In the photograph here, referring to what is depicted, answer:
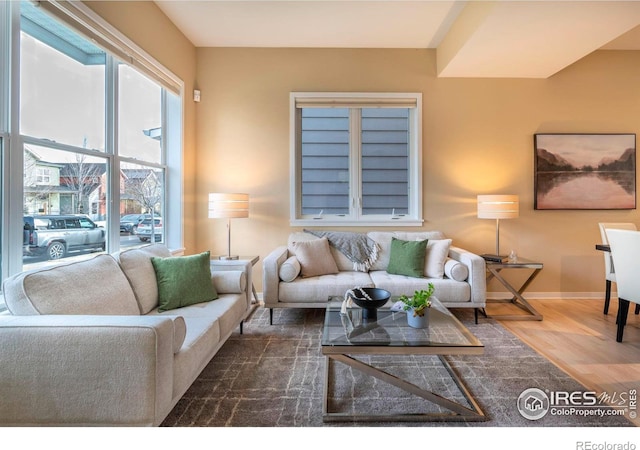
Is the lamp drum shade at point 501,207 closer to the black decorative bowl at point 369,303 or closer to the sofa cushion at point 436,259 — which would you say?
the sofa cushion at point 436,259

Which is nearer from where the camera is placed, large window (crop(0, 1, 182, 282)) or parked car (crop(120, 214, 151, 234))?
large window (crop(0, 1, 182, 282))

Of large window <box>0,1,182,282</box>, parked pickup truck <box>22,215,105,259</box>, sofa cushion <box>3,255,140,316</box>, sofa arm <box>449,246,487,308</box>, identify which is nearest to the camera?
sofa cushion <box>3,255,140,316</box>

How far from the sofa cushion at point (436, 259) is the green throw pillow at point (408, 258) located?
6cm

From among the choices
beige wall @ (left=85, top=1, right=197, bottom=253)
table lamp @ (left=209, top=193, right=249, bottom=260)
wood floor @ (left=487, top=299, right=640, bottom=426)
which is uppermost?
beige wall @ (left=85, top=1, right=197, bottom=253)

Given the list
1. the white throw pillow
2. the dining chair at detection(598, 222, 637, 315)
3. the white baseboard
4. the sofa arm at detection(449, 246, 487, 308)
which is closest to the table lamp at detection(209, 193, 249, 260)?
the white throw pillow

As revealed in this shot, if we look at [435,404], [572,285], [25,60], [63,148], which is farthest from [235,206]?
[572,285]

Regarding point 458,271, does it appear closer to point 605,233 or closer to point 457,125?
point 605,233

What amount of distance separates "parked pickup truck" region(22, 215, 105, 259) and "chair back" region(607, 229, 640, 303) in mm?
4038

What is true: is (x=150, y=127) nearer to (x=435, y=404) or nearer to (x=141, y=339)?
(x=141, y=339)

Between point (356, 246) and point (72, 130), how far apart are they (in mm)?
2605

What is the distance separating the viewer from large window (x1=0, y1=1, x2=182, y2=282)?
66.8 inches

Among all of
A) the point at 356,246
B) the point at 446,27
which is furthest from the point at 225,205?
the point at 446,27

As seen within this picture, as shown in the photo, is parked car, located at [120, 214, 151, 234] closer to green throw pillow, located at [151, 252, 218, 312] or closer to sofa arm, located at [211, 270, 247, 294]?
green throw pillow, located at [151, 252, 218, 312]

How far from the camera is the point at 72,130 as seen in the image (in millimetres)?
2096
